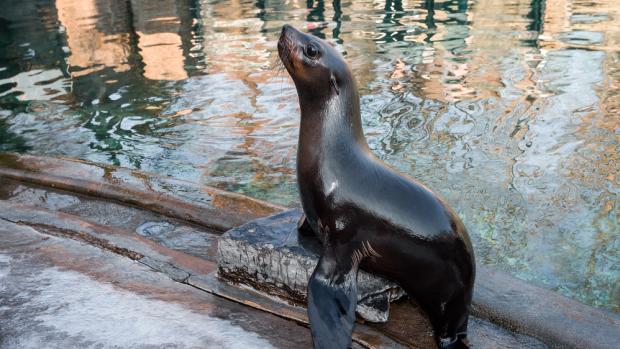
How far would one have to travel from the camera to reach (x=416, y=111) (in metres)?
6.04

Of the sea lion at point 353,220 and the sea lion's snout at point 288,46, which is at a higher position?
the sea lion's snout at point 288,46

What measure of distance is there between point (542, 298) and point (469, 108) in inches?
152

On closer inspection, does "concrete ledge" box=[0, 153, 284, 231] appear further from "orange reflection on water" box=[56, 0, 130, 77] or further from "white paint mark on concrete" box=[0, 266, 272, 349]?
"orange reflection on water" box=[56, 0, 130, 77]

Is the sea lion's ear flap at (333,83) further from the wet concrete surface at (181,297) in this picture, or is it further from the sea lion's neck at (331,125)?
the wet concrete surface at (181,297)

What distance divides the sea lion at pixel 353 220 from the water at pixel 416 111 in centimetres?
146

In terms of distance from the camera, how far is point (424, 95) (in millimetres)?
6559

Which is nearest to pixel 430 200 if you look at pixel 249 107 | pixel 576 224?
pixel 576 224

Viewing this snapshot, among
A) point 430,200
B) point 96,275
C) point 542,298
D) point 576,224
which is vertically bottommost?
point 576,224

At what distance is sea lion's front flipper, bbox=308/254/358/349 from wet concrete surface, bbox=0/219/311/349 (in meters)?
0.13

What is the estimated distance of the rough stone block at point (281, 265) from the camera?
226cm

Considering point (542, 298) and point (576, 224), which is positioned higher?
point (542, 298)

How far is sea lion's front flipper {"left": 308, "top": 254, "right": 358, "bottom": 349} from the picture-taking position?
2.02 m

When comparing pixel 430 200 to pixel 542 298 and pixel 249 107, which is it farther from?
pixel 249 107

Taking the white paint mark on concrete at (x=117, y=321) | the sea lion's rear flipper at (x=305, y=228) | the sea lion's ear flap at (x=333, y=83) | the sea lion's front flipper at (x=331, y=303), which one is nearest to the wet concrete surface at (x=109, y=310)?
the white paint mark on concrete at (x=117, y=321)
